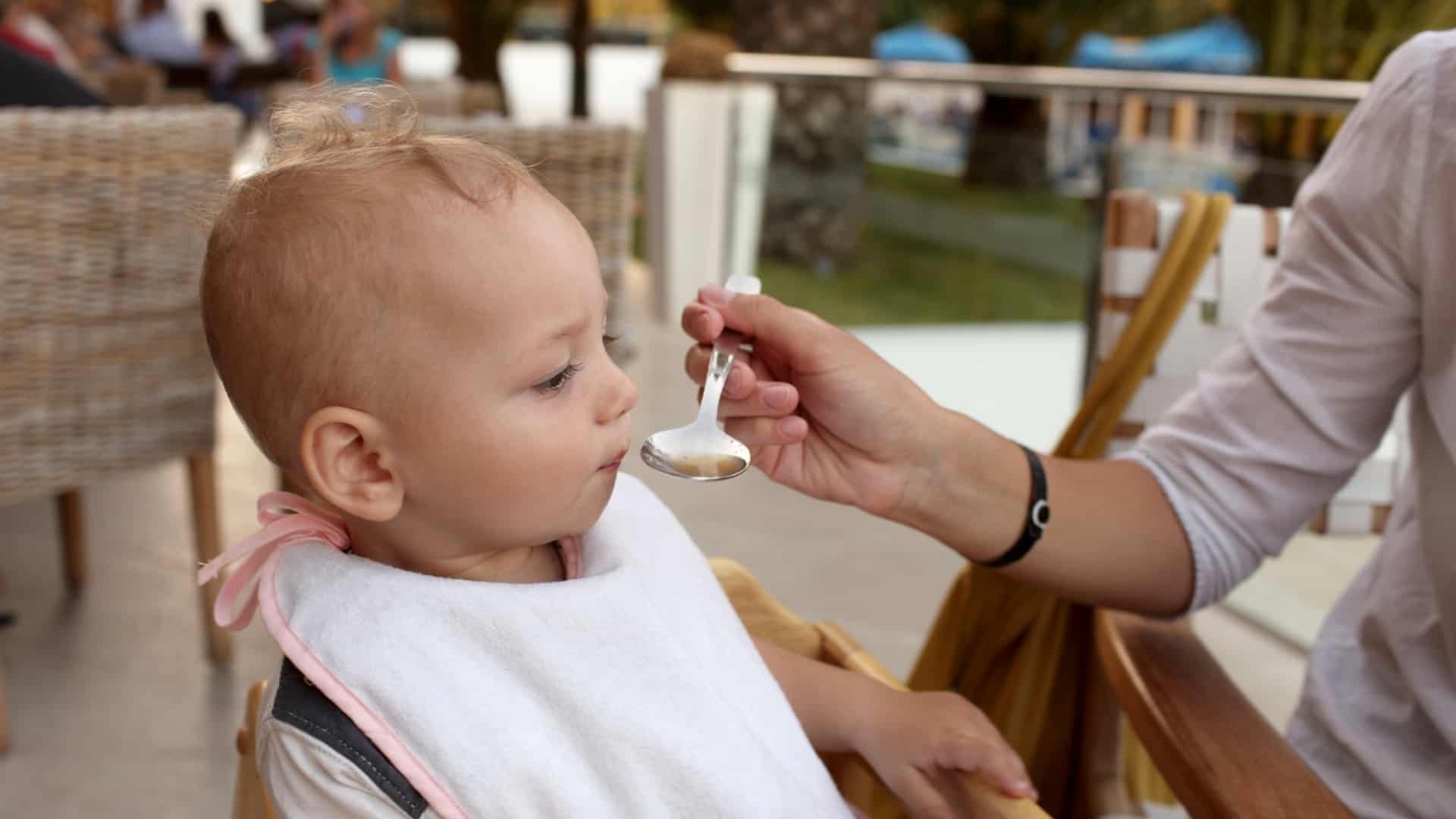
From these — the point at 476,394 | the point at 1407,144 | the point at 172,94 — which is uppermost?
the point at 1407,144

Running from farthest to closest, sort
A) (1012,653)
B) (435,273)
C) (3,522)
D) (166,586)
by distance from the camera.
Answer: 1. (3,522)
2. (166,586)
3. (1012,653)
4. (435,273)

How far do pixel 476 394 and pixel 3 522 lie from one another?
9.43 feet

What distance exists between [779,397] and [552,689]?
0.94 ft

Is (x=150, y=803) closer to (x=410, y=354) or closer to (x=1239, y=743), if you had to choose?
(x=410, y=354)

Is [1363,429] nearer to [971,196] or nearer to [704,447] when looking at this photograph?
[704,447]

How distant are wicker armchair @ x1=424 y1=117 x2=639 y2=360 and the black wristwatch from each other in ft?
4.64

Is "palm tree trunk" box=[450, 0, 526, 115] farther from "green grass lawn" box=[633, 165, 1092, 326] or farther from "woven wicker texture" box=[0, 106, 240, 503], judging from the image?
"woven wicker texture" box=[0, 106, 240, 503]

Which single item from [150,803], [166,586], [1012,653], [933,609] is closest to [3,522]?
[166,586]

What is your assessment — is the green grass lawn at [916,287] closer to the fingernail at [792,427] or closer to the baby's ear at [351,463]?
the fingernail at [792,427]

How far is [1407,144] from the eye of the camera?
1.06 metres

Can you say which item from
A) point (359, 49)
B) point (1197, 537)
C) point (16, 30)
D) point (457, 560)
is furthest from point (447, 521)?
point (359, 49)

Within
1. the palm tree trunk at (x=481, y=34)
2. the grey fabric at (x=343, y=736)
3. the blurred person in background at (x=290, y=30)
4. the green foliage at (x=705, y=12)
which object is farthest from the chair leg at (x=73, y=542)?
the green foliage at (x=705, y=12)

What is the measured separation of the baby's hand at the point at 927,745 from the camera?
0.98 meters

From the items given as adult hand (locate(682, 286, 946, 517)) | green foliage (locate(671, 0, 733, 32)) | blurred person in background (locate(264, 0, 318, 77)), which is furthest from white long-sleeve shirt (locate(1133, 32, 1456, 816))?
green foliage (locate(671, 0, 733, 32))
